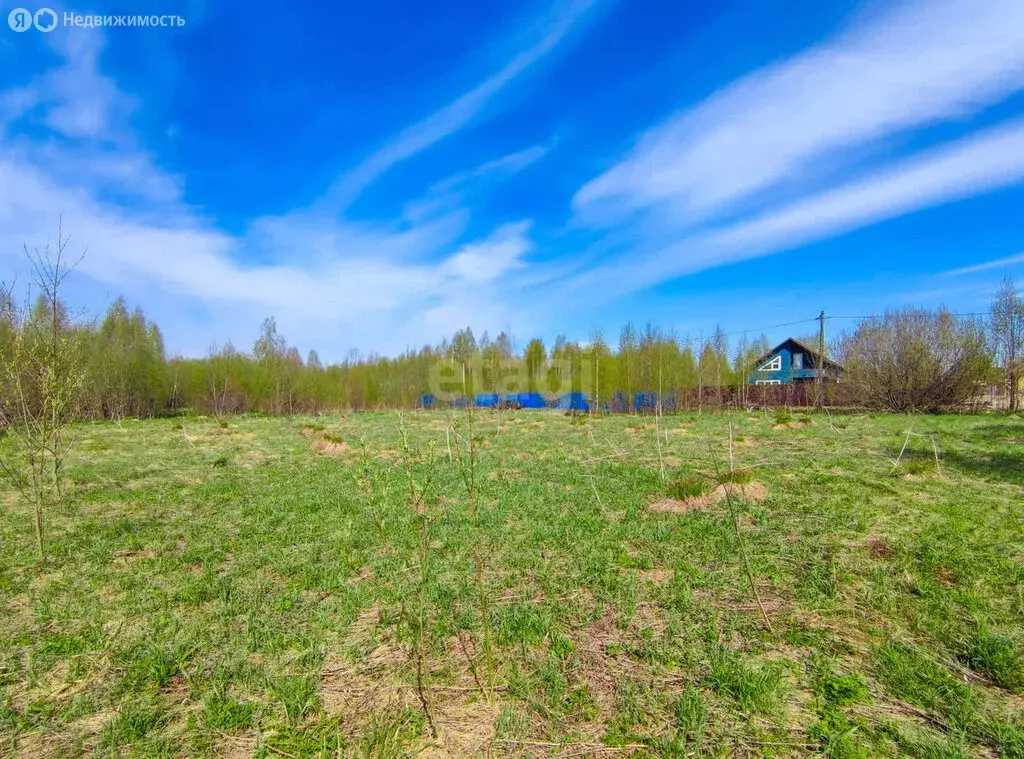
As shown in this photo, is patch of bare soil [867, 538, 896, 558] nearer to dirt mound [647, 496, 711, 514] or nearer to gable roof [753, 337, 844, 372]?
dirt mound [647, 496, 711, 514]

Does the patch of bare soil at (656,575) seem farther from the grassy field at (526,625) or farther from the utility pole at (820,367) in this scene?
the utility pole at (820,367)

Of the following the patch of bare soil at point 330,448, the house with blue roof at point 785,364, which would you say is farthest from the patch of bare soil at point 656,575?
the house with blue roof at point 785,364

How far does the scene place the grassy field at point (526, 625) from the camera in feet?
7.48

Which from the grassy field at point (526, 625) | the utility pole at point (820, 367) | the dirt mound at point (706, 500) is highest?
the utility pole at point (820, 367)

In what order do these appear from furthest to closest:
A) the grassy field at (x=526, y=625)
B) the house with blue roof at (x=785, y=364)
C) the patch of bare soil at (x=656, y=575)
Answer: the house with blue roof at (x=785, y=364), the patch of bare soil at (x=656, y=575), the grassy field at (x=526, y=625)

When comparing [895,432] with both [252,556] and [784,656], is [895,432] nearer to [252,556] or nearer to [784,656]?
[784,656]

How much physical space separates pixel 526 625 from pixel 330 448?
1018cm

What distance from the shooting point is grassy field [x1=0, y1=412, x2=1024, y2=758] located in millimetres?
2281

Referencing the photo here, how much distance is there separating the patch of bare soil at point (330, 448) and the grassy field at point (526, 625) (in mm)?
4806

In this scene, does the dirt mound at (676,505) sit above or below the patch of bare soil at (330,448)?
below

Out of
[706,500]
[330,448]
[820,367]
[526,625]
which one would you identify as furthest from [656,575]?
[820,367]

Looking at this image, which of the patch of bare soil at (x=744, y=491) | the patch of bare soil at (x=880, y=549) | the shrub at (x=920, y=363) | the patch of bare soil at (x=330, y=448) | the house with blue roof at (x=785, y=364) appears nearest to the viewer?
the patch of bare soil at (x=880, y=549)

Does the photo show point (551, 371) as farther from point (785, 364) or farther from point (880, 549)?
point (880, 549)

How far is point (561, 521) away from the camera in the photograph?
18.8ft
